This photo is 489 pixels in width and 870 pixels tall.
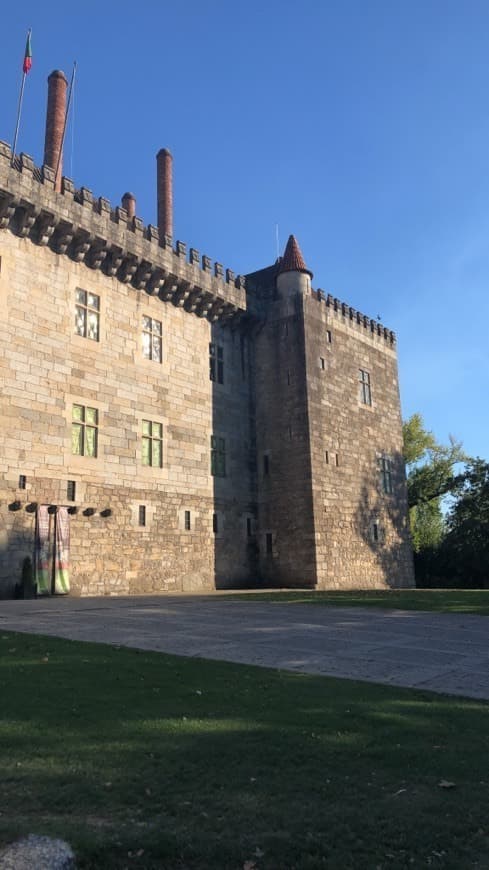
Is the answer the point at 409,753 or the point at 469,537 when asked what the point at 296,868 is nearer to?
the point at 409,753

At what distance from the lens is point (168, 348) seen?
85.1 ft

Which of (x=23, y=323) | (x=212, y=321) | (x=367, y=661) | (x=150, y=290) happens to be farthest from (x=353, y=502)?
(x=367, y=661)

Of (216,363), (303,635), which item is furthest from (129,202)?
(303,635)

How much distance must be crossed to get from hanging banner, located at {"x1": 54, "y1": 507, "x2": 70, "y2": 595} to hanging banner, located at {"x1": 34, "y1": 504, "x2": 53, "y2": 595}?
0.78 feet

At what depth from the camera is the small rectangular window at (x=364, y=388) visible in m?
33.5

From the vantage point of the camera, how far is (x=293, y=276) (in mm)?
30406

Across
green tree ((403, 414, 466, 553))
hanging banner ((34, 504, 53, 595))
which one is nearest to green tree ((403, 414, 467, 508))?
green tree ((403, 414, 466, 553))

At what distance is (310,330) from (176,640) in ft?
72.0

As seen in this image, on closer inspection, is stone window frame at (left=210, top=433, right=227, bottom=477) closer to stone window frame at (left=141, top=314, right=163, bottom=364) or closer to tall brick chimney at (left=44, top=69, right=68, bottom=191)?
stone window frame at (left=141, top=314, right=163, bottom=364)

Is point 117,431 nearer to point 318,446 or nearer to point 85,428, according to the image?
point 85,428

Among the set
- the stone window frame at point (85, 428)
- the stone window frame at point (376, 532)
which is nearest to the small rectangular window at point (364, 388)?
the stone window frame at point (376, 532)

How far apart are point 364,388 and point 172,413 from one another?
12427 mm

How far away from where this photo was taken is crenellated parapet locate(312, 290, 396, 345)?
104 ft

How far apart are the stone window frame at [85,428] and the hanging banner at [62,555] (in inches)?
86.4
